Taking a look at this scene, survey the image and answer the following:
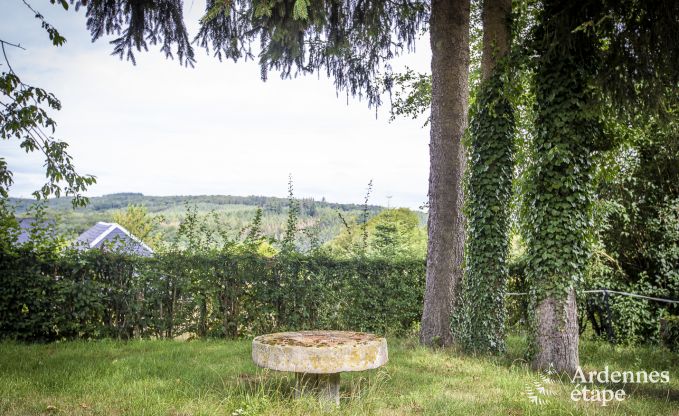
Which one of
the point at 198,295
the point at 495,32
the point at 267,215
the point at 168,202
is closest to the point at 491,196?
the point at 495,32

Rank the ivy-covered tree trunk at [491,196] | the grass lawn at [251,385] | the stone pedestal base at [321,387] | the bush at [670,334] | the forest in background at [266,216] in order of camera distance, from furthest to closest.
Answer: the forest in background at [266,216]
the bush at [670,334]
the ivy-covered tree trunk at [491,196]
the stone pedestal base at [321,387]
the grass lawn at [251,385]

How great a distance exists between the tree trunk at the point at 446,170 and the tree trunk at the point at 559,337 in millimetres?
1703

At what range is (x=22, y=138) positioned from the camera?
22.4 ft

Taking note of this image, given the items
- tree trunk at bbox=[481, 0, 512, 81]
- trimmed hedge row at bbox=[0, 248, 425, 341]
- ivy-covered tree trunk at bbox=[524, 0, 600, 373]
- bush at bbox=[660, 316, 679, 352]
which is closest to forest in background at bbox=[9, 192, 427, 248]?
trimmed hedge row at bbox=[0, 248, 425, 341]

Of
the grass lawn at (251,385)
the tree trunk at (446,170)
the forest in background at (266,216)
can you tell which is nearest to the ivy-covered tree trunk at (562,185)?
the grass lawn at (251,385)

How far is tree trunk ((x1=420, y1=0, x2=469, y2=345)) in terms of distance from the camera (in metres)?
7.81

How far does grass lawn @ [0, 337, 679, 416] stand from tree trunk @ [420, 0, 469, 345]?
747mm

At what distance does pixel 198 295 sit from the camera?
879 centimetres

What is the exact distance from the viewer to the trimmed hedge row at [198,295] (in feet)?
27.2

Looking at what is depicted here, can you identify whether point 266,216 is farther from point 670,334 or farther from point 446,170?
point 670,334

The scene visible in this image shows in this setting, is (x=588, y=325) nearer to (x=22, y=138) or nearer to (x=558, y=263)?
(x=558, y=263)

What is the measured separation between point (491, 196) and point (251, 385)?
4.31 m

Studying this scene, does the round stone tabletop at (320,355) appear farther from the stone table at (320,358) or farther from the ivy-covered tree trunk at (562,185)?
the ivy-covered tree trunk at (562,185)

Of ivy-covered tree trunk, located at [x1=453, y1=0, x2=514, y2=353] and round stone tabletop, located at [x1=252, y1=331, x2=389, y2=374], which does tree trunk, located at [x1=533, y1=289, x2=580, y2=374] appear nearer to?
ivy-covered tree trunk, located at [x1=453, y1=0, x2=514, y2=353]
